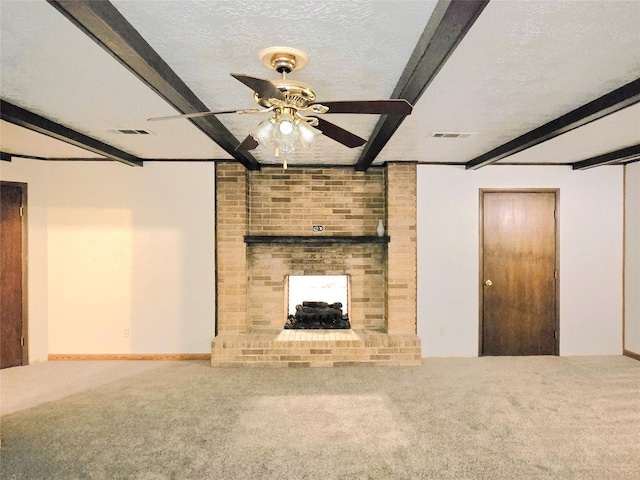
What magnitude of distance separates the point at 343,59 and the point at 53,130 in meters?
2.52

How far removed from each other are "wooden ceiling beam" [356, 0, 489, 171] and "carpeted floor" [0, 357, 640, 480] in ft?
7.51

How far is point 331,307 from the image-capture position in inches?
189

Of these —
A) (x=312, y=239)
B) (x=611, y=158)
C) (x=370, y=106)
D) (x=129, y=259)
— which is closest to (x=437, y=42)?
(x=370, y=106)

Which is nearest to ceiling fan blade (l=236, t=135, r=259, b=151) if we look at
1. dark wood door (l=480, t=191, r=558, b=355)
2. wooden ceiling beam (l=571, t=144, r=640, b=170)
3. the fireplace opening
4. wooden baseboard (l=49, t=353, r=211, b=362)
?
the fireplace opening

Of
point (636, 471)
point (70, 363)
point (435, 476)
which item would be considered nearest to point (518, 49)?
point (435, 476)

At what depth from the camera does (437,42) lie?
5.35 feet

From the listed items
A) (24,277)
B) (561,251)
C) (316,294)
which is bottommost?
(316,294)

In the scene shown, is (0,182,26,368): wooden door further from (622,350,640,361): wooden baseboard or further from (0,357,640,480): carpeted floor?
(622,350,640,361): wooden baseboard

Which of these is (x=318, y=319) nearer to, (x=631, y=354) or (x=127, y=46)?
(x=127, y=46)

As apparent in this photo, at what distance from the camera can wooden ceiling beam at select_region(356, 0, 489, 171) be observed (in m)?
1.42

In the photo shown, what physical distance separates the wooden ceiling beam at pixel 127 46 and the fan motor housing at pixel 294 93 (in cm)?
61

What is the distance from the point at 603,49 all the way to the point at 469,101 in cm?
78

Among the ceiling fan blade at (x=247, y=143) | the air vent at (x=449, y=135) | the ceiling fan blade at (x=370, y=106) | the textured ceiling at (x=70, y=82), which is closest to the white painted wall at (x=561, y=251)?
the air vent at (x=449, y=135)

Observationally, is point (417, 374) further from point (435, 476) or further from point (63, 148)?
point (63, 148)
